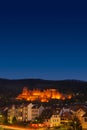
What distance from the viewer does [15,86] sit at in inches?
5999

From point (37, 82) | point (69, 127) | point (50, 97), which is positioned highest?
point (37, 82)

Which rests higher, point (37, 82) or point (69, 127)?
point (37, 82)

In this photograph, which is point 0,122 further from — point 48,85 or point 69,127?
point 48,85

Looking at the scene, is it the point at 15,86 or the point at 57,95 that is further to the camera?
the point at 15,86

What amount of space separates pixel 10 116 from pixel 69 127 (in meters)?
23.3

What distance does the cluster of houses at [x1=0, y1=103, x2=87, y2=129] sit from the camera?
48.8 m

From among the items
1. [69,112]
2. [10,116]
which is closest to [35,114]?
[10,116]

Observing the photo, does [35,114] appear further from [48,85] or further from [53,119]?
[48,85]

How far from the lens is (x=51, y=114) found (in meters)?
53.9

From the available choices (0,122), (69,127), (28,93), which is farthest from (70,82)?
(69,127)

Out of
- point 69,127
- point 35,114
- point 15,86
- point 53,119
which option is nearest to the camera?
point 69,127

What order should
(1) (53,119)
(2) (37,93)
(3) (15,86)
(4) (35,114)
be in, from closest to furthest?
(1) (53,119), (4) (35,114), (2) (37,93), (3) (15,86)

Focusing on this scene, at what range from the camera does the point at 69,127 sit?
39.2 m

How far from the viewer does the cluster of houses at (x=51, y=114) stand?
4875cm
